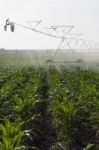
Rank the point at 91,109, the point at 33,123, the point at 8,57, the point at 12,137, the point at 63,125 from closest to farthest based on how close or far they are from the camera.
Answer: the point at 12,137 < the point at 63,125 < the point at 33,123 < the point at 91,109 < the point at 8,57

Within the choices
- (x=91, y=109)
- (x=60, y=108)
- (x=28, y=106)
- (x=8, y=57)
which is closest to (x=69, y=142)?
(x=60, y=108)

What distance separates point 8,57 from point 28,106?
5272cm

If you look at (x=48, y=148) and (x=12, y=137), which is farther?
(x=48, y=148)

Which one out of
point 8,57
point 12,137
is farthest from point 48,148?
point 8,57

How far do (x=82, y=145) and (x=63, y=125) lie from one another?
75cm

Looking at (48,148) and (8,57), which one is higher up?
(8,57)

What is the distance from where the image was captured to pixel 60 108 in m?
9.89

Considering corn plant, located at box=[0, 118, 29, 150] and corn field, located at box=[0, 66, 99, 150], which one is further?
corn field, located at box=[0, 66, 99, 150]

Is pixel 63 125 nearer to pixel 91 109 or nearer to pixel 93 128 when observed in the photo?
pixel 93 128

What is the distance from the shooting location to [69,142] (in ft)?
30.6

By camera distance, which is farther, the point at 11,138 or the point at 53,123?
the point at 53,123

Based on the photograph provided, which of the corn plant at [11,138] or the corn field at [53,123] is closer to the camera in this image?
the corn plant at [11,138]

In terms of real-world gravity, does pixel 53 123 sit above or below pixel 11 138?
below

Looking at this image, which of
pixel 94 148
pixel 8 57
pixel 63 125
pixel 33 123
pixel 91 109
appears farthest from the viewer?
pixel 8 57
